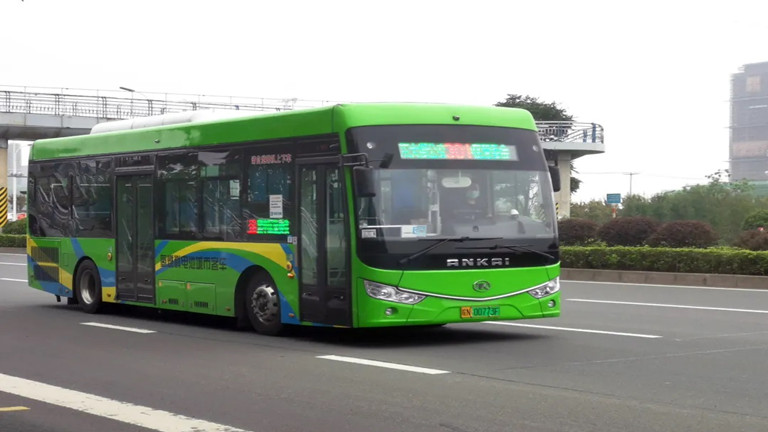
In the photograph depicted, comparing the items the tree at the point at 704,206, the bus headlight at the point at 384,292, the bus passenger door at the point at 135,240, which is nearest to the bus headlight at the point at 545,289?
the bus headlight at the point at 384,292

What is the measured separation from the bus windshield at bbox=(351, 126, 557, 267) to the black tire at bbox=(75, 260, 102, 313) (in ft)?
23.3

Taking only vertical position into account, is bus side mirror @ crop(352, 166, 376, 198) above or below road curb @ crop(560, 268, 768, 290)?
above

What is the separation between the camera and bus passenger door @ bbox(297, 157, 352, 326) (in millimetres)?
12672

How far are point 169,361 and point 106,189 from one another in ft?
20.7

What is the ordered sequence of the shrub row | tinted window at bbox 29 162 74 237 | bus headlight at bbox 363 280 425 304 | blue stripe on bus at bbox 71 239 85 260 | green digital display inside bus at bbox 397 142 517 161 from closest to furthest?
1. bus headlight at bbox 363 280 425 304
2. green digital display inside bus at bbox 397 142 517 161
3. blue stripe on bus at bbox 71 239 85 260
4. tinted window at bbox 29 162 74 237
5. the shrub row

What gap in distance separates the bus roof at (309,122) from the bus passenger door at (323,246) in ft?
1.60

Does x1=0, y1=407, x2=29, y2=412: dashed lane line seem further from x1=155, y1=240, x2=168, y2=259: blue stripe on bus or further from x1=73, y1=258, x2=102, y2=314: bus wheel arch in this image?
x1=73, y1=258, x2=102, y2=314: bus wheel arch

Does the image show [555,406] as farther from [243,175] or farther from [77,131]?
[77,131]

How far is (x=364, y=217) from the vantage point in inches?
488

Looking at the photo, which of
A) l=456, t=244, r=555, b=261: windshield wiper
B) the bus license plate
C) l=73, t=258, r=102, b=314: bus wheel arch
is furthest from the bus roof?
l=73, t=258, r=102, b=314: bus wheel arch

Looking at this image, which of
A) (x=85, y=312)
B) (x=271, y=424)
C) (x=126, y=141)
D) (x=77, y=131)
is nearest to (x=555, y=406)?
(x=271, y=424)

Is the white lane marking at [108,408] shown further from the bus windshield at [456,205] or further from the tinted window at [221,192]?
the tinted window at [221,192]

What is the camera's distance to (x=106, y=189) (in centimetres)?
1752

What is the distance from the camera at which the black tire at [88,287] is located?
17953 mm
